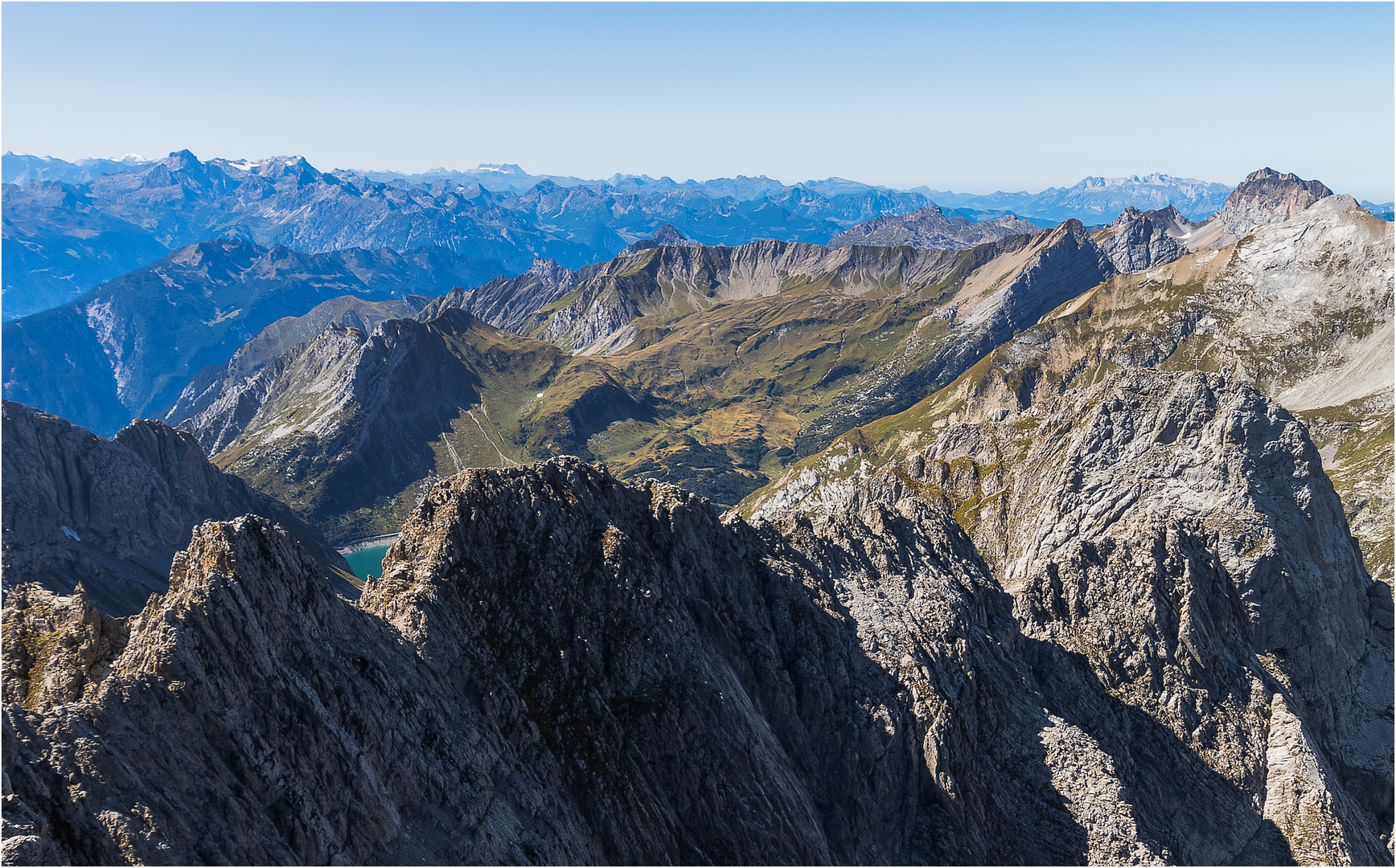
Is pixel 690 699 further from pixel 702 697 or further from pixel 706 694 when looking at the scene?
pixel 706 694

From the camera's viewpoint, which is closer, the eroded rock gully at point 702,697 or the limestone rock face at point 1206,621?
the eroded rock gully at point 702,697

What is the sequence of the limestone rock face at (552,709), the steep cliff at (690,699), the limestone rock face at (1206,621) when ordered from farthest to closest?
the limestone rock face at (1206,621)
the steep cliff at (690,699)
the limestone rock face at (552,709)

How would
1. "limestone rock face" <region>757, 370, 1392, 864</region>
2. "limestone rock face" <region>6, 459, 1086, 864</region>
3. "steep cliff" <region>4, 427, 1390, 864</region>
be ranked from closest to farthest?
"limestone rock face" <region>6, 459, 1086, 864</region>, "steep cliff" <region>4, 427, 1390, 864</region>, "limestone rock face" <region>757, 370, 1392, 864</region>

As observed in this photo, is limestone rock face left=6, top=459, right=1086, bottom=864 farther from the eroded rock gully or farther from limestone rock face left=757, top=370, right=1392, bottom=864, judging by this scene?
limestone rock face left=757, top=370, right=1392, bottom=864

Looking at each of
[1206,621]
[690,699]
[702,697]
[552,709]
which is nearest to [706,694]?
[702,697]

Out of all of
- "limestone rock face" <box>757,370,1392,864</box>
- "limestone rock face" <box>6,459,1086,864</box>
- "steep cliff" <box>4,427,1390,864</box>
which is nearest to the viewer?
"limestone rock face" <box>6,459,1086,864</box>

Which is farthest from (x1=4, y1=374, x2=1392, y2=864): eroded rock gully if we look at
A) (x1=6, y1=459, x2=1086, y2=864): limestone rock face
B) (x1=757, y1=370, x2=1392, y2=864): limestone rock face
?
(x1=757, y1=370, x2=1392, y2=864): limestone rock face

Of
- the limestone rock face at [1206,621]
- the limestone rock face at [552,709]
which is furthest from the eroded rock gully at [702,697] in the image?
the limestone rock face at [1206,621]

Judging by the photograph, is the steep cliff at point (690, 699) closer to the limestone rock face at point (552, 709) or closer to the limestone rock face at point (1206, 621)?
the limestone rock face at point (552, 709)

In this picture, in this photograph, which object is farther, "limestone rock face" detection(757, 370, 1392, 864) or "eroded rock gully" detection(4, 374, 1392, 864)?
"limestone rock face" detection(757, 370, 1392, 864)
